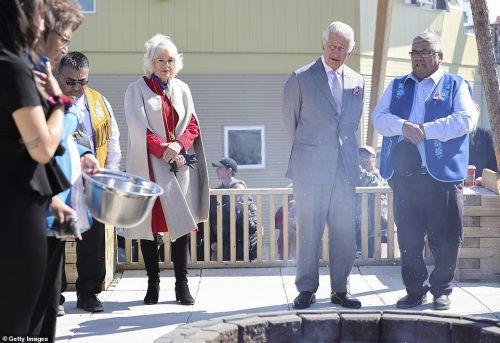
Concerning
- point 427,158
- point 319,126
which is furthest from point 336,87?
point 427,158

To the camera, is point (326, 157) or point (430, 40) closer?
point (430, 40)

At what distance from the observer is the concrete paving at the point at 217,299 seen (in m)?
6.02

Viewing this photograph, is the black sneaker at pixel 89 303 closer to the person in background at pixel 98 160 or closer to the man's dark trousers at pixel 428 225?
the person in background at pixel 98 160

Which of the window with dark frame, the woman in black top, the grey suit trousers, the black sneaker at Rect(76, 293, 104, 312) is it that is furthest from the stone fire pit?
the window with dark frame

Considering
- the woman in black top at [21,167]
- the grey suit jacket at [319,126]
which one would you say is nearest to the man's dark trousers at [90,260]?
the grey suit jacket at [319,126]

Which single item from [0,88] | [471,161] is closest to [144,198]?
[0,88]

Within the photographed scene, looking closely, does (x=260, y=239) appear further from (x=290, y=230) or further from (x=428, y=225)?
(x=428, y=225)

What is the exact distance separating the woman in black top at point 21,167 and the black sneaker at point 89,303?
125 inches

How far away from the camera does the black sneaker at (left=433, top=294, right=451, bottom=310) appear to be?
6.47 metres

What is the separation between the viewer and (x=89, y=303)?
21.6ft

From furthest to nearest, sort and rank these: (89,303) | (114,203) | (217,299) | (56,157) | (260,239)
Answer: (260,239)
(217,299)
(89,303)
(114,203)
(56,157)

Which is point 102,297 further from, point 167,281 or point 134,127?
point 134,127

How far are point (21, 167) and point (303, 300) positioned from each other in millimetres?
3647

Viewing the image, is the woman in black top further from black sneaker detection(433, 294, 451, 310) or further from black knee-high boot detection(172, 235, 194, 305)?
black sneaker detection(433, 294, 451, 310)
